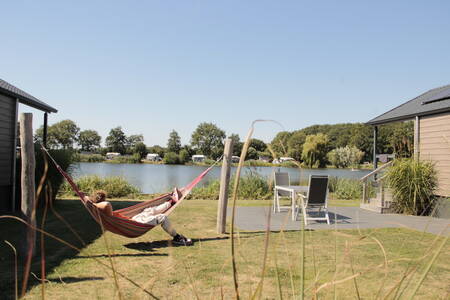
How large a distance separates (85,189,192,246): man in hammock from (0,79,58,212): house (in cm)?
394

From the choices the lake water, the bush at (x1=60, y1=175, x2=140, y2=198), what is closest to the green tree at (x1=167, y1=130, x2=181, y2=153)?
the lake water

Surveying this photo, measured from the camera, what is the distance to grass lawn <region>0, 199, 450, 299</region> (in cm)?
267

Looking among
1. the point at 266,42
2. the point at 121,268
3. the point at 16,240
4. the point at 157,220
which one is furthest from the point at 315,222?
the point at 266,42

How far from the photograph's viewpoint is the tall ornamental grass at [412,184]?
24.5ft

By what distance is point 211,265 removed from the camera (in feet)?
11.6

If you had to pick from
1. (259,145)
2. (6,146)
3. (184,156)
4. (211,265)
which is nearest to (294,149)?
(259,145)

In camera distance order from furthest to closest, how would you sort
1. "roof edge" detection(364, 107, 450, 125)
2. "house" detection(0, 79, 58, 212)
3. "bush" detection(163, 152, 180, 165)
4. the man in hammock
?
"bush" detection(163, 152, 180, 165) < "roof edge" detection(364, 107, 450, 125) < "house" detection(0, 79, 58, 212) < the man in hammock

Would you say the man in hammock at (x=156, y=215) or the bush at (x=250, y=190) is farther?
the bush at (x=250, y=190)

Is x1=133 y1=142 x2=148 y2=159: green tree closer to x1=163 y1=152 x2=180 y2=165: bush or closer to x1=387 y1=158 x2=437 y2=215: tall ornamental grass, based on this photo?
x1=163 y1=152 x2=180 y2=165: bush

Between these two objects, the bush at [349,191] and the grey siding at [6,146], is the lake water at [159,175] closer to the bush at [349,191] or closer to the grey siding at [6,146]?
the grey siding at [6,146]

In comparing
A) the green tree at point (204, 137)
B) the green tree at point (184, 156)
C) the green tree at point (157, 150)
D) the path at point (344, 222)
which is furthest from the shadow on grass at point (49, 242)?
the green tree at point (157, 150)

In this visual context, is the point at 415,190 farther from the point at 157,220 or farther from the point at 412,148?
the point at 157,220

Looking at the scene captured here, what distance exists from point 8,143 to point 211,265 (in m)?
5.96

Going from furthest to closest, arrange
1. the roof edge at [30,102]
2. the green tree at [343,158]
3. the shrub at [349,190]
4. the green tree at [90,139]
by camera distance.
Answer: the green tree at [90,139], the shrub at [349,190], the roof edge at [30,102], the green tree at [343,158]
